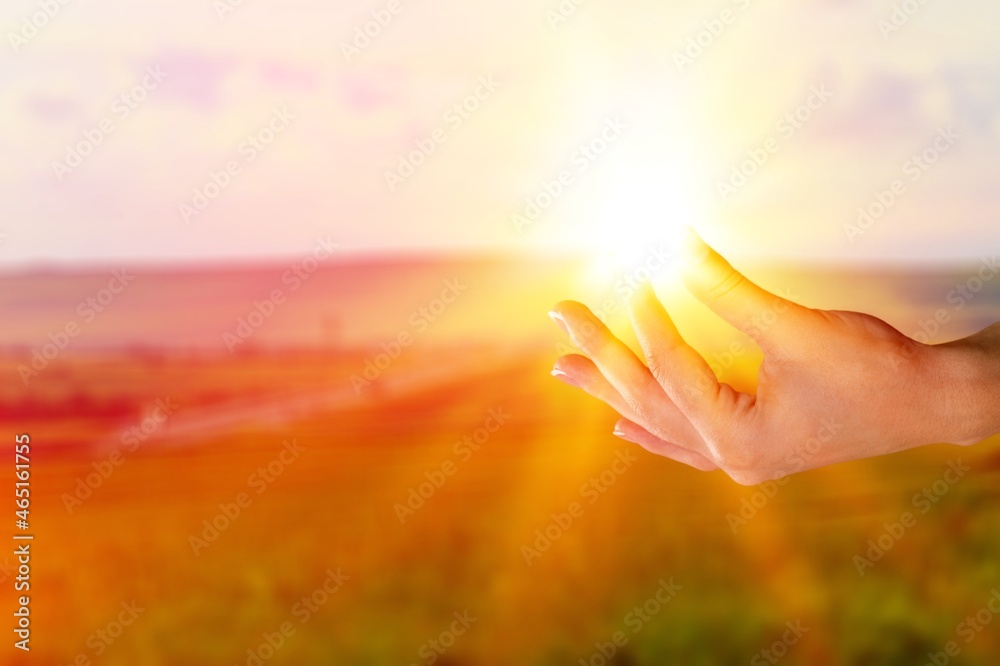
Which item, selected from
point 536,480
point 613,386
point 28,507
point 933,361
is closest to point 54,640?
point 28,507

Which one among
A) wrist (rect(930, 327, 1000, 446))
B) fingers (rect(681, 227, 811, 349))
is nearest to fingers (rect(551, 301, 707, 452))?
fingers (rect(681, 227, 811, 349))

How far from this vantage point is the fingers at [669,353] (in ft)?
3.20

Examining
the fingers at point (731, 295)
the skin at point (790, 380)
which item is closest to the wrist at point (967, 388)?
the skin at point (790, 380)

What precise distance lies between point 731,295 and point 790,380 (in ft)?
0.46

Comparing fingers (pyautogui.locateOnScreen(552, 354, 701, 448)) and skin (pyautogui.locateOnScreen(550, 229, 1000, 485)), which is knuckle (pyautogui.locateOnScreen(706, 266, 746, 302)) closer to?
skin (pyautogui.locateOnScreen(550, 229, 1000, 485))

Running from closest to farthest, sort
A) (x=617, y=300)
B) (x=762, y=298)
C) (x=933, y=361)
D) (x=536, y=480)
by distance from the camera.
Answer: (x=762, y=298) < (x=933, y=361) < (x=617, y=300) < (x=536, y=480)

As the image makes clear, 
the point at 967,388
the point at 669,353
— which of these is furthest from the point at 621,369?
the point at 967,388

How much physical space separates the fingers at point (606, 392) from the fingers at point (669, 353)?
0.34ft

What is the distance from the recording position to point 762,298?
911 millimetres

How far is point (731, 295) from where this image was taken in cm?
91

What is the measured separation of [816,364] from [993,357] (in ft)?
0.91

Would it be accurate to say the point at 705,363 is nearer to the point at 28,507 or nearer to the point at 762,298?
the point at 762,298

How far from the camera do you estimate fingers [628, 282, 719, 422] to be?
38.4 inches

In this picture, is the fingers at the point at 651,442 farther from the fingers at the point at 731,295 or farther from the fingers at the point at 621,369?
the fingers at the point at 731,295
